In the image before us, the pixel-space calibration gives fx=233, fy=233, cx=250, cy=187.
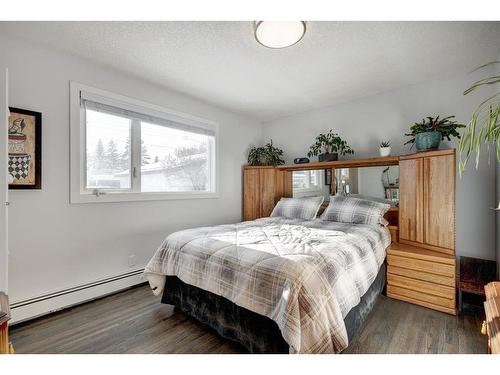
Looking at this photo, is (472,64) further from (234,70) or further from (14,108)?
(14,108)

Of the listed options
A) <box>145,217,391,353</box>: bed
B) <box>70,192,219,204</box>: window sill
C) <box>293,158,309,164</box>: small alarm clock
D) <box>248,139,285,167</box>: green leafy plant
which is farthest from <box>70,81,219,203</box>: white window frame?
<box>293,158,309,164</box>: small alarm clock

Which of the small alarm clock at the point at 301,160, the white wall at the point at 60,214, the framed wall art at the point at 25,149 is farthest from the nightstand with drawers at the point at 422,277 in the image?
the framed wall art at the point at 25,149

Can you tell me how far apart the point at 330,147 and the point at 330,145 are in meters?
0.03

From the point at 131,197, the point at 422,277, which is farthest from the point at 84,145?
the point at 422,277

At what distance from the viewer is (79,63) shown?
7.39 feet

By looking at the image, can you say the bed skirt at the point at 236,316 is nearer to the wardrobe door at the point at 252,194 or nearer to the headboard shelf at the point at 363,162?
the headboard shelf at the point at 363,162

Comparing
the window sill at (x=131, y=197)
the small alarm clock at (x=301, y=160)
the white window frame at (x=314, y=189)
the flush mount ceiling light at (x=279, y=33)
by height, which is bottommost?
the window sill at (x=131, y=197)

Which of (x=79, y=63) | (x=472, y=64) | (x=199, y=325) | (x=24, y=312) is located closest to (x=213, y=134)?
(x=79, y=63)

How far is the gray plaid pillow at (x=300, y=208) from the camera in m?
3.12

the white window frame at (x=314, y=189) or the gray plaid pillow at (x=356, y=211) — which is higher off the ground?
the white window frame at (x=314, y=189)

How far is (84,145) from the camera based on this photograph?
229 centimetres

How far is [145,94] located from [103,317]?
7.62 ft

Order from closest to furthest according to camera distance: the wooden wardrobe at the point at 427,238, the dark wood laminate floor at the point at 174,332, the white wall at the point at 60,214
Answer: the dark wood laminate floor at the point at 174,332
the white wall at the point at 60,214
the wooden wardrobe at the point at 427,238

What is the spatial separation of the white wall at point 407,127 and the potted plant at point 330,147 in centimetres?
12
